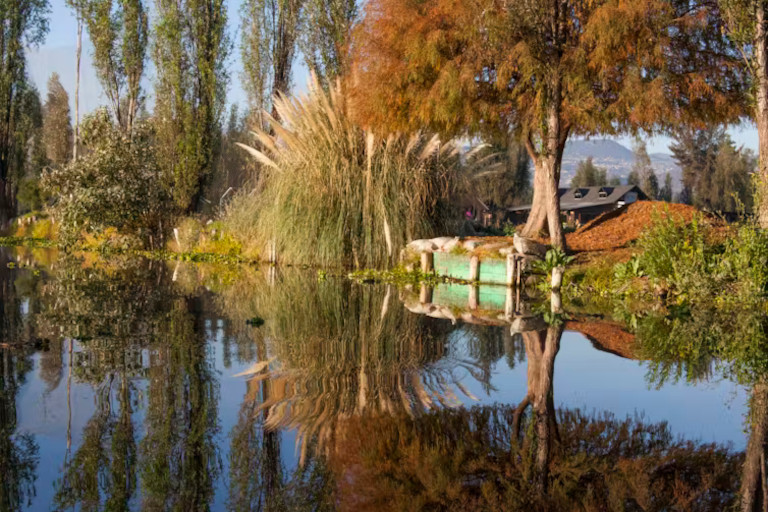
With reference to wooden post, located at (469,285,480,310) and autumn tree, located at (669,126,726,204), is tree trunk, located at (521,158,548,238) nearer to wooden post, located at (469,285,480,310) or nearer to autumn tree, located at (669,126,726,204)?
wooden post, located at (469,285,480,310)

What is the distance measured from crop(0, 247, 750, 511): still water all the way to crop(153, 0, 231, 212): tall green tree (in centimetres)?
2089

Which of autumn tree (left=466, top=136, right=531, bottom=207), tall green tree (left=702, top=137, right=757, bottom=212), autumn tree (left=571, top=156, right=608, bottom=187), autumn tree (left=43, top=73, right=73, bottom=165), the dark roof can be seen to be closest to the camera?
autumn tree (left=43, top=73, right=73, bottom=165)

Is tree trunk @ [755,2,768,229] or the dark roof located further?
the dark roof

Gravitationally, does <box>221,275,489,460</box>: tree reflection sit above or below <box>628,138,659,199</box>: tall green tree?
below

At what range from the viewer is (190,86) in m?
29.8

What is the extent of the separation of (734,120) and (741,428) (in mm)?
15656

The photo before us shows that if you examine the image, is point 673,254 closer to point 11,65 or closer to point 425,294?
point 425,294

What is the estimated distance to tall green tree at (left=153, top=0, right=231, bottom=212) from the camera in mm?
29219

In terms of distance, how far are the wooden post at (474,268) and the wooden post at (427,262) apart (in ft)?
3.23

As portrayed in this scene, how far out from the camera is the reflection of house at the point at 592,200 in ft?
Answer: 218

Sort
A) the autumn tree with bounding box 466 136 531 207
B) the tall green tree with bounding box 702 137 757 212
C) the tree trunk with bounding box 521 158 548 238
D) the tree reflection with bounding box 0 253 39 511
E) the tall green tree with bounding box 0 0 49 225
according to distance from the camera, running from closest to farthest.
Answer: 1. the tree reflection with bounding box 0 253 39 511
2. the tree trunk with bounding box 521 158 548 238
3. the tall green tree with bounding box 0 0 49 225
4. the autumn tree with bounding box 466 136 531 207
5. the tall green tree with bounding box 702 137 757 212

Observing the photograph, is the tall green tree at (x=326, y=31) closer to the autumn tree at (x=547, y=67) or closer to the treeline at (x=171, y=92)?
the treeline at (x=171, y=92)

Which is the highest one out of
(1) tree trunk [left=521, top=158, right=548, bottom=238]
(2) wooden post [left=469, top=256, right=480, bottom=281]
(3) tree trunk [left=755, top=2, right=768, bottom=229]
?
(3) tree trunk [left=755, top=2, right=768, bottom=229]

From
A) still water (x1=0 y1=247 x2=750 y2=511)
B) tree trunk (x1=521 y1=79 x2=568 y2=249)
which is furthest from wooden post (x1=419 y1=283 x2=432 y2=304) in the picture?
still water (x1=0 y1=247 x2=750 y2=511)
